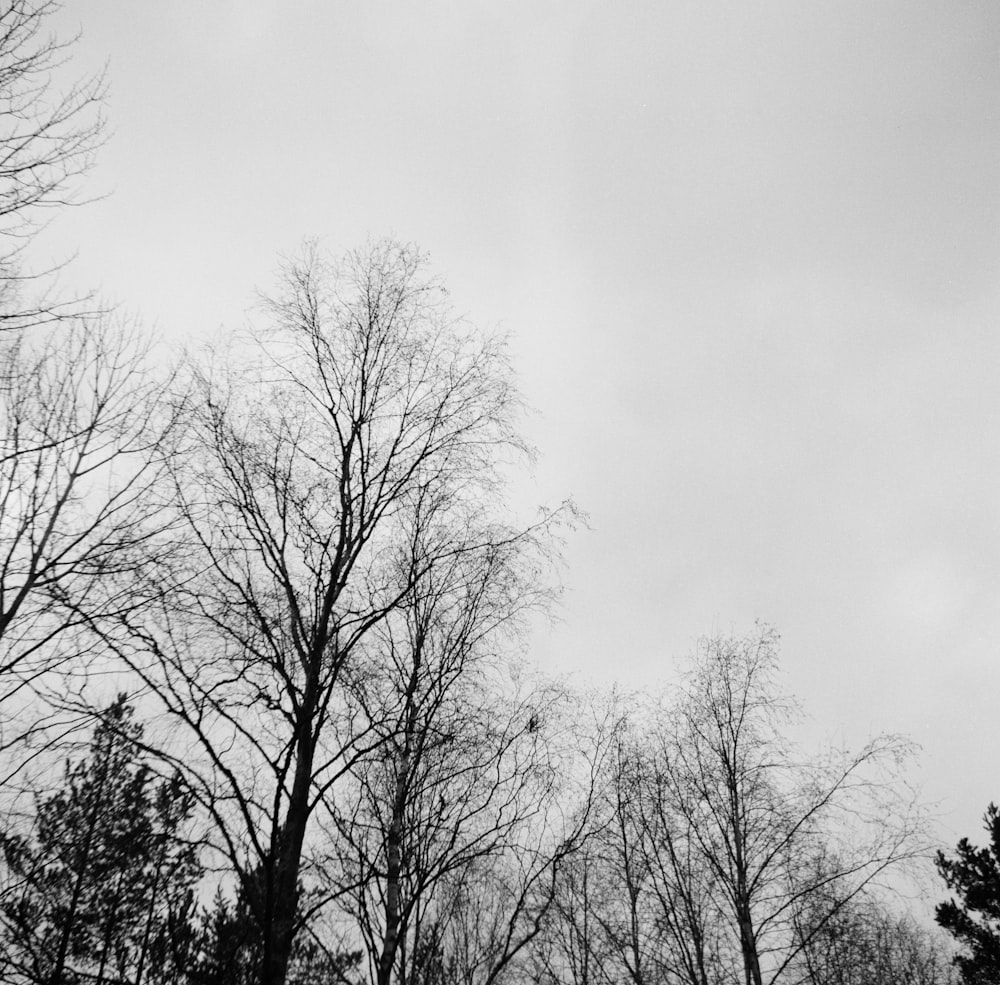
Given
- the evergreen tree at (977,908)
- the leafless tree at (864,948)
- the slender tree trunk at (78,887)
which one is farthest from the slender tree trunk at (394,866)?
the evergreen tree at (977,908)

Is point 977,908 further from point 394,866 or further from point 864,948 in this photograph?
point 394,866

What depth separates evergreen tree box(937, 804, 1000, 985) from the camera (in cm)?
2505

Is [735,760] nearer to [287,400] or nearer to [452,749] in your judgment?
[452,749]

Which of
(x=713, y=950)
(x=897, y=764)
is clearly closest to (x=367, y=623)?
(x=897, y=764)

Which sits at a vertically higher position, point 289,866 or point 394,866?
point 394,866

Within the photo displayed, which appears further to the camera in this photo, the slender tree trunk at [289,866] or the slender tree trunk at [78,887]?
the slender tree trunk at [78,887]

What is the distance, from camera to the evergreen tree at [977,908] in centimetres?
2505

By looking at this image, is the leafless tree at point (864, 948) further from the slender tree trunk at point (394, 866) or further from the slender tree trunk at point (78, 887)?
the slender tree trunk at point (78, 887)

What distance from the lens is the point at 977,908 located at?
88.0ft

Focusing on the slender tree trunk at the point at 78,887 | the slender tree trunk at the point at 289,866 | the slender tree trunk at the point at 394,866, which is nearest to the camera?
the slender tree trunk at the point at 289,866

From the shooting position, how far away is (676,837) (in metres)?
11.5

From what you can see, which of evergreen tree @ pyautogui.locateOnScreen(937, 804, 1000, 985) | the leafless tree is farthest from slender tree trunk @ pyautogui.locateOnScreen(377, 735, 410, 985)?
evergreen tree @ pyautogui.locateOnScreen(937, 804, 1000, 985)

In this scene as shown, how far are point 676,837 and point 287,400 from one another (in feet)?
34.1

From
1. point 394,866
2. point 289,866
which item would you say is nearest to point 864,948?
point 394,866
